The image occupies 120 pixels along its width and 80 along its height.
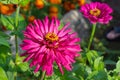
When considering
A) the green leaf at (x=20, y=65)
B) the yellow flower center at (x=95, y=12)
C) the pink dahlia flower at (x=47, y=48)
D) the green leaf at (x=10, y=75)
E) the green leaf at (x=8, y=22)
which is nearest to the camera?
the pink dahlia flower at (x=47, y=48)

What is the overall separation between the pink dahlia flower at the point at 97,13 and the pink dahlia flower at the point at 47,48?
42cm

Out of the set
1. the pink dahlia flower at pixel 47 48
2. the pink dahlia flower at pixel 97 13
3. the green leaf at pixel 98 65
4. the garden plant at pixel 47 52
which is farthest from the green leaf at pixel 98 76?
the pink dahlia flower at pixel 97 13

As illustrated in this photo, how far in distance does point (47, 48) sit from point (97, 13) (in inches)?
23.6

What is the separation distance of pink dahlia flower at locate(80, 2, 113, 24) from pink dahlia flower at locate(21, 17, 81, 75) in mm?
424

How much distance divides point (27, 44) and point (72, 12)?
2.46 meters

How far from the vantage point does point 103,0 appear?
3.96 metres

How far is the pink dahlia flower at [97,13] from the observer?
1.64 meters

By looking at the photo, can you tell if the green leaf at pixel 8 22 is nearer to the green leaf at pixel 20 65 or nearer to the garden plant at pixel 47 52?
the garden plant at pixel 47 52

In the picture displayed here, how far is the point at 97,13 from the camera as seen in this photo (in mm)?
1701

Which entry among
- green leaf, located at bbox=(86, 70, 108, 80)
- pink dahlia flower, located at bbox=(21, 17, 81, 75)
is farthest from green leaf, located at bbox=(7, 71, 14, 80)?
green leaf, located at bbox=(86, 70, 108, 80)

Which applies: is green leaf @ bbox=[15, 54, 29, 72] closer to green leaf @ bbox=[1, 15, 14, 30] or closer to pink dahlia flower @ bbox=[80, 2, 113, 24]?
green leaf @ bbox=[1, 15, 14, 30]

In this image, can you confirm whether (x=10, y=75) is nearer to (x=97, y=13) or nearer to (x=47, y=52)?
(x=47, y=52)

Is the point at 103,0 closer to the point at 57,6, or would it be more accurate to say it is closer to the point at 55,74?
the point at 57,6

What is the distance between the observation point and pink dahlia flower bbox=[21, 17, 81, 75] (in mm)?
1119
